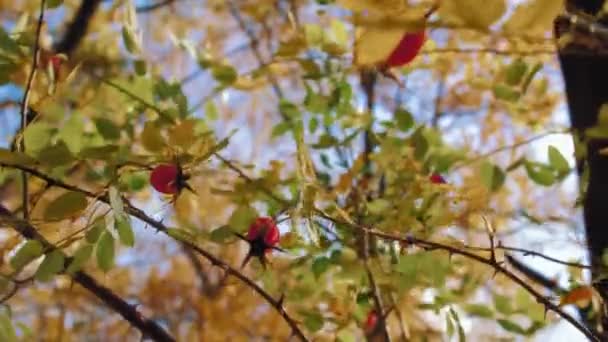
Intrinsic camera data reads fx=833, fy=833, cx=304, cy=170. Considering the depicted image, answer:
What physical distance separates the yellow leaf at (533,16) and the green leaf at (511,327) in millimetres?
622

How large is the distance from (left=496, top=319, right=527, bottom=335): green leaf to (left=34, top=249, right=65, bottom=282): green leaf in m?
0.49

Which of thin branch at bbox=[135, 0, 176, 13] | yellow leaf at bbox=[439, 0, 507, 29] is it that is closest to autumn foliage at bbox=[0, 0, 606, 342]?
yellow leaf at bbox=[439, 0, 507, 29]

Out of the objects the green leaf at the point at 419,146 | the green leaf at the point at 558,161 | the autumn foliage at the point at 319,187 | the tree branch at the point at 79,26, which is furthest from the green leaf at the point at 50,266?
the tree branch at the point at 79,26

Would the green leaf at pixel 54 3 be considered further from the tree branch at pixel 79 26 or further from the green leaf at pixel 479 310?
the tree branch at pixel 79 26

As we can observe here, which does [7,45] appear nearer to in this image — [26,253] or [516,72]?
[26,253]

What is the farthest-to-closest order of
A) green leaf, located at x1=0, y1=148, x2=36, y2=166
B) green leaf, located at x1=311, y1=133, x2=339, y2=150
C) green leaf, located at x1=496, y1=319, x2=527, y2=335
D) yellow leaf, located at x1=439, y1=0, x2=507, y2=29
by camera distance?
green leaf, located at x1=311, y1=133, x2=339, y2=150 < green leaf, located at x1=496, y1=319, x2=527, y2=335 < green leaf, located at x1=0, y1=148, x2=36, y2=166 < yellow leaf, located at x1=439, y1=0, x2=507, y2=29

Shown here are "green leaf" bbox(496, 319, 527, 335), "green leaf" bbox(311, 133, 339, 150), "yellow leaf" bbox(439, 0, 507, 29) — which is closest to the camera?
"yellow leaf" bbox(439, 0, 507, 29)

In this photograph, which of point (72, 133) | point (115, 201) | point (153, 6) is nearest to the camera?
point (115, 201)

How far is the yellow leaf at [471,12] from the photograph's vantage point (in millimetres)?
318

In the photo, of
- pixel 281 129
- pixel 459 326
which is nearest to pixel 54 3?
pixel 281 129

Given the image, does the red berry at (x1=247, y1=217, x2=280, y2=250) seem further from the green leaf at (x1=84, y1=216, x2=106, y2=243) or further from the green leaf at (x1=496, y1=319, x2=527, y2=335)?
the green leaf at (x1=496, y1=319, x2=527, y2=335)

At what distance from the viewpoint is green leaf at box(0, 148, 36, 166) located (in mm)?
573

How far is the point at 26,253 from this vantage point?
655 millimetres

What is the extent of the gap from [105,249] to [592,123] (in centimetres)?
47
